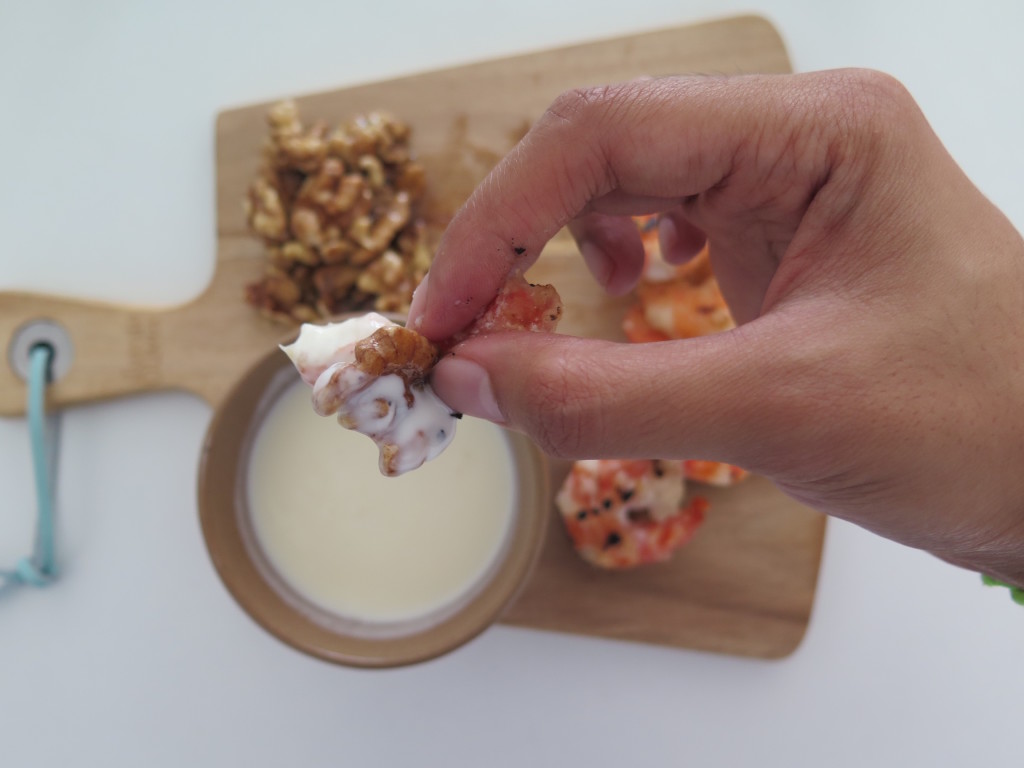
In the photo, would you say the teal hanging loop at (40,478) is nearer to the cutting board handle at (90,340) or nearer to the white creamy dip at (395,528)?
the cutting board handle at (90,340)

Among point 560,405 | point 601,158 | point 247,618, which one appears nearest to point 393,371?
point 560,405

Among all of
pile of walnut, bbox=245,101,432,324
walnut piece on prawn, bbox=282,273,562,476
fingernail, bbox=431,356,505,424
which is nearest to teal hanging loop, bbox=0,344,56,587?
pile of walnut, bbox=245,101,432,324

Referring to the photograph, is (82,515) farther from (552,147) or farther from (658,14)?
(658,14)

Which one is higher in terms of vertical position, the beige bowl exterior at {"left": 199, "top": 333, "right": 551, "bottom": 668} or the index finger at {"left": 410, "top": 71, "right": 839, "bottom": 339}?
the index finger at {"left": 410, "top": 71, "right": 839, "bottom": 339}

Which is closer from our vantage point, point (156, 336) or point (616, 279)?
point (616, 279)

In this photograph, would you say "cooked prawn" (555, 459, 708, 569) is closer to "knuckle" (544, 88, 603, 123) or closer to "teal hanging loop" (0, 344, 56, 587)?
"knuckle" (544, 88, 603, 123)

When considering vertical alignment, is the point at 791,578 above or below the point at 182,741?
above

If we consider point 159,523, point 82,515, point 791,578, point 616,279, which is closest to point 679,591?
point 791,578
